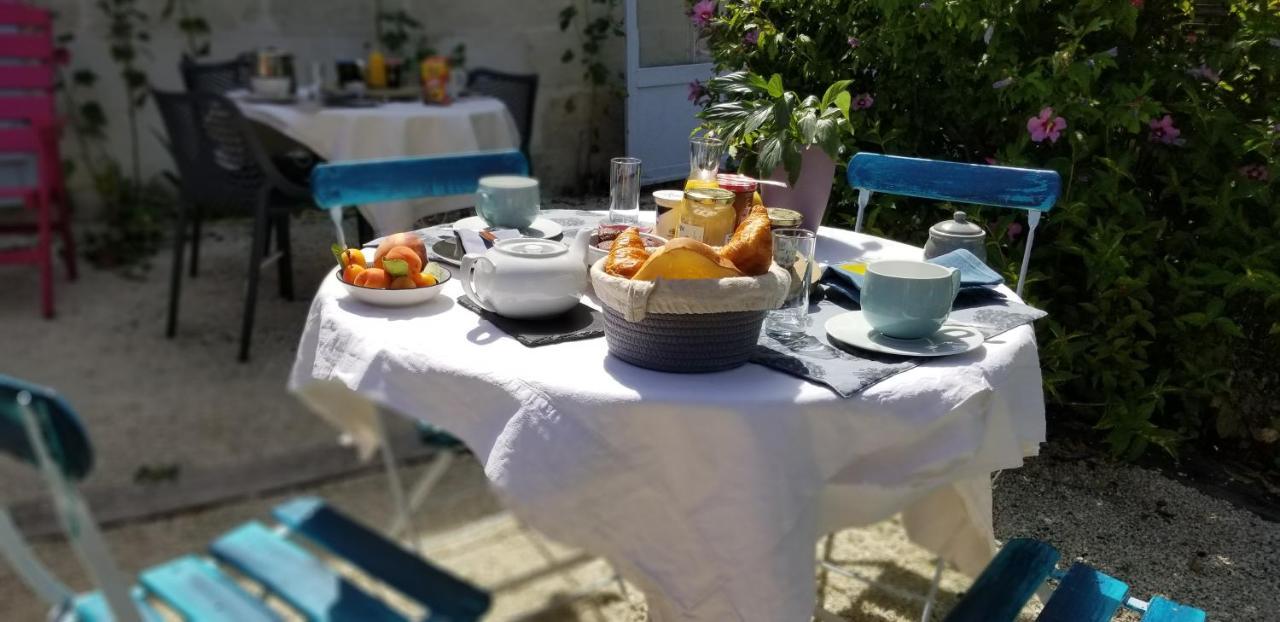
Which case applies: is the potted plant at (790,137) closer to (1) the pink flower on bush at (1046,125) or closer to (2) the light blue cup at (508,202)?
(2) the light blue cup at (508,202)

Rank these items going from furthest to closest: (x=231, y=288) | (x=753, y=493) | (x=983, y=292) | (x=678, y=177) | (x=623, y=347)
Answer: (x=231, y=288)
(x=678, y=177)
(x=983, y=292)
(x=623, y=347)
(x=753, y=493)

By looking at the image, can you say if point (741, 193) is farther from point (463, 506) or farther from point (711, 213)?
point (463, 506)

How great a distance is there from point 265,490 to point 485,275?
174cm

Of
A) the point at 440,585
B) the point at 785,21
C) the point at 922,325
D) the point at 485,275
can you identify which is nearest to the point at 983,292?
the point at 922,325

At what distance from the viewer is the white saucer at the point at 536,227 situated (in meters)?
1.91

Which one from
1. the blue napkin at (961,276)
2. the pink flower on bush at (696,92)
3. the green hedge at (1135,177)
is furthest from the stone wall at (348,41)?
the blue napkin at (961,276)

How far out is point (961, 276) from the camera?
166cm

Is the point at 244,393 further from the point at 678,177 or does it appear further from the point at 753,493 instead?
the point at 753,493

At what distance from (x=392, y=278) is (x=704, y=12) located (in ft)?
7.45

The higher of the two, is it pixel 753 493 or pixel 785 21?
pixel 785 21

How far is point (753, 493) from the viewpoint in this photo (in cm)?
118

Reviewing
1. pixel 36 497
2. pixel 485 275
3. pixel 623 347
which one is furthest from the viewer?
pixel 36 497

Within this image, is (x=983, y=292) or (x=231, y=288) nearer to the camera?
(x=983, y=292)

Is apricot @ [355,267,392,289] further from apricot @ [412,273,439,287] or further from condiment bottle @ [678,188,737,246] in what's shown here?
condiment bottle @ [678,188,737,246]
